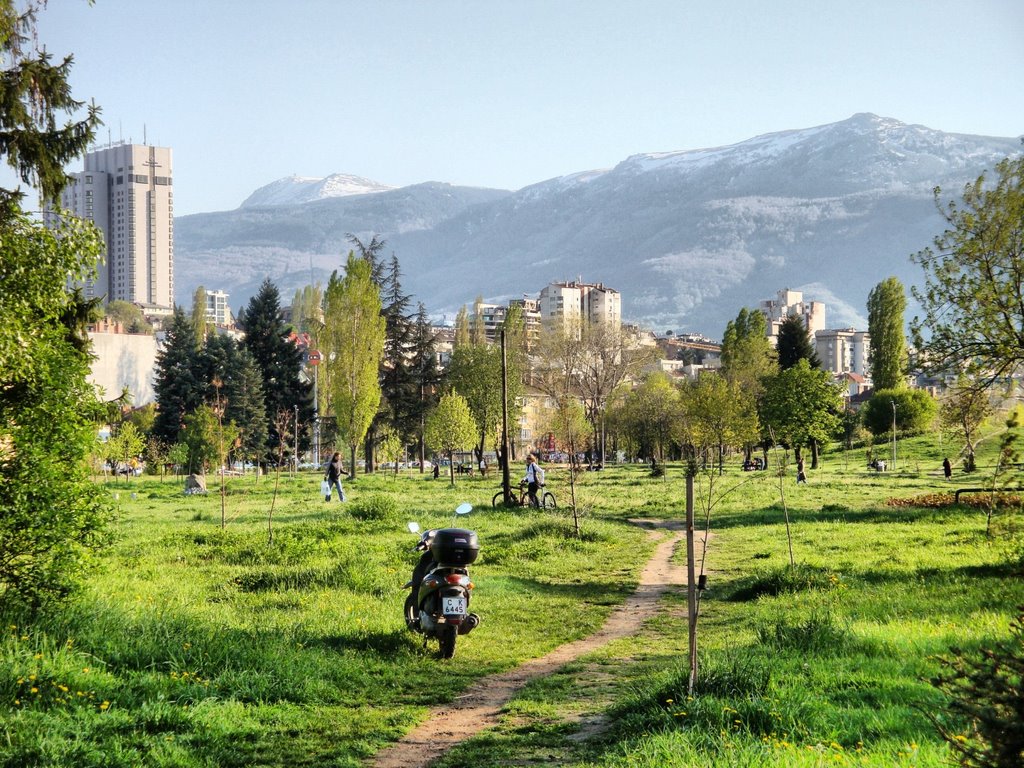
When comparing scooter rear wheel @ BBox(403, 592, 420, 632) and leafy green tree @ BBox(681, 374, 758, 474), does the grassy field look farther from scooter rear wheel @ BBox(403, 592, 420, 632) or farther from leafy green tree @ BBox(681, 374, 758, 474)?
leafy green tree @ BBox(681, 374, 758, 474)

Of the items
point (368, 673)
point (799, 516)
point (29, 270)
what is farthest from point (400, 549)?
point (799, 516)

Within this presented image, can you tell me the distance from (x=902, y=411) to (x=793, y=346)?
13.6 meters

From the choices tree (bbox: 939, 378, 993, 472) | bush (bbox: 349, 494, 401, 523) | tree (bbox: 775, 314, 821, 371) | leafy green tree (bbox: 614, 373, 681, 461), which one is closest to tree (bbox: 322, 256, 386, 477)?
leafy green tree (bbox: 614, 373, 681, 461)

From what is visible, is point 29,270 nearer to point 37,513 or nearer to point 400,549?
point 37,513

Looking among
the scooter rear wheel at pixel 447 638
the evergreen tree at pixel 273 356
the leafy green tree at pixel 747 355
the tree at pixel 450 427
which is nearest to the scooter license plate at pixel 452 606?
the scooter rear wheel at pixel 447 638

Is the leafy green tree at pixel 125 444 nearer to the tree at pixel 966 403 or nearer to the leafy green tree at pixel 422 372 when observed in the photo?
the leafy green tree at pixel 422 372

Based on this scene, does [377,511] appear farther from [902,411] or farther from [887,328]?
[887,328]

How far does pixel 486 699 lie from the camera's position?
923cm

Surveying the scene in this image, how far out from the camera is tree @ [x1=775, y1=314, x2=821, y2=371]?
8538cm

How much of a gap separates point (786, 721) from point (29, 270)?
873 centimetres

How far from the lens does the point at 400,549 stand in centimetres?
1848

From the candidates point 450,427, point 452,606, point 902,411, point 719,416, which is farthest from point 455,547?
point 902,411

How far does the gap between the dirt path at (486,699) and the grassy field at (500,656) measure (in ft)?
0.62

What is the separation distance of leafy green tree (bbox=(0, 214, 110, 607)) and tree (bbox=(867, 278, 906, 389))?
260 ft
